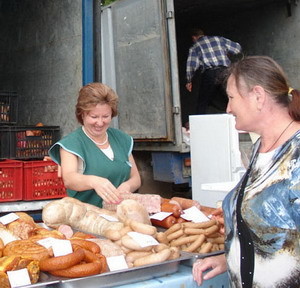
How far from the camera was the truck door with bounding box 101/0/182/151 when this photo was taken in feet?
19.0

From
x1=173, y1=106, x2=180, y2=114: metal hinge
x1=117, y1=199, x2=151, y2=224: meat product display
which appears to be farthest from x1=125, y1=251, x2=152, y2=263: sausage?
x1=173, y1=106, x2=180, y2=114: metal hinge

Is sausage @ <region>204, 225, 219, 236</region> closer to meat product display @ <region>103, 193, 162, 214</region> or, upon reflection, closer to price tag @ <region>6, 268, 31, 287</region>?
meat product display @ <region>103, 193, 162, 214</region>

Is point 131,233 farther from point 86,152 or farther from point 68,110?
point 68,110

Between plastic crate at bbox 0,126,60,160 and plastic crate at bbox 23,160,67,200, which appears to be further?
plastic crate at bbox 0,126,60,160

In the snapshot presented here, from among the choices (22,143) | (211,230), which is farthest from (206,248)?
(22,143)

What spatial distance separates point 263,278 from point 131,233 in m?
0.75

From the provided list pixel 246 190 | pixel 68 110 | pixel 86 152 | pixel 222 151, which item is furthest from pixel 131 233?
pixel 68 110

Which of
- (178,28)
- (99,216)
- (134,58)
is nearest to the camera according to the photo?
(99,216)

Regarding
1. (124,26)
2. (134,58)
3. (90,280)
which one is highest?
(124,26)

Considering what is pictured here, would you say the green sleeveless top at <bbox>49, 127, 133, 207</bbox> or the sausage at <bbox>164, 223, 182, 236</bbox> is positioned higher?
the green sleeveless top at <bbox>49, 127, 133, 207</bbox>

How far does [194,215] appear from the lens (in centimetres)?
286

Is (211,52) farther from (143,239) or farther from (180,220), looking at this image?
(143,239)

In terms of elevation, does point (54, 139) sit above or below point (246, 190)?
above

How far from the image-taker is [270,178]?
1.83 metres
